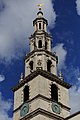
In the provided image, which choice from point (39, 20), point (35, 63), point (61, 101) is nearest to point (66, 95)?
point (61, 101)

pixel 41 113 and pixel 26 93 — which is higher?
pixel 26 93

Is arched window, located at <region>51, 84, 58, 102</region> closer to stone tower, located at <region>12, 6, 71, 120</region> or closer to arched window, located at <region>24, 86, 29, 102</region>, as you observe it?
stone tower, located at <region>12, 6, 71, 120</region>

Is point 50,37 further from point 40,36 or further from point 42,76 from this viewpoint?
point 42,76

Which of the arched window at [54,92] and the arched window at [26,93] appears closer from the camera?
the arched window at [54,92]

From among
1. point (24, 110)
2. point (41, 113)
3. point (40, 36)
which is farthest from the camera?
point (40, 36)

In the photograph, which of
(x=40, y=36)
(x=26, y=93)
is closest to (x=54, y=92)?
(x=26, y=93)

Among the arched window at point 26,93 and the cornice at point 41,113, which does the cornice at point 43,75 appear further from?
the cornice at point 41,113

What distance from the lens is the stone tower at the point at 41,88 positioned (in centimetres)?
5931

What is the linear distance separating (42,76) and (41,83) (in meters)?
1.28

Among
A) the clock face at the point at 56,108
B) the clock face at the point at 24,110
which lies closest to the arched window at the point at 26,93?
the clock face at the point at 24,110

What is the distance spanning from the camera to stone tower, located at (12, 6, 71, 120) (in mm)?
59312

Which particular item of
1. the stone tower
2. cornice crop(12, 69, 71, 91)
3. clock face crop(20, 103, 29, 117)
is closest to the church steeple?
the stone tower

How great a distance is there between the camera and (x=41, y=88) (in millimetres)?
60375

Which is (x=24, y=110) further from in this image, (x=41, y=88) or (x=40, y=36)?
(x=40, y=36)
